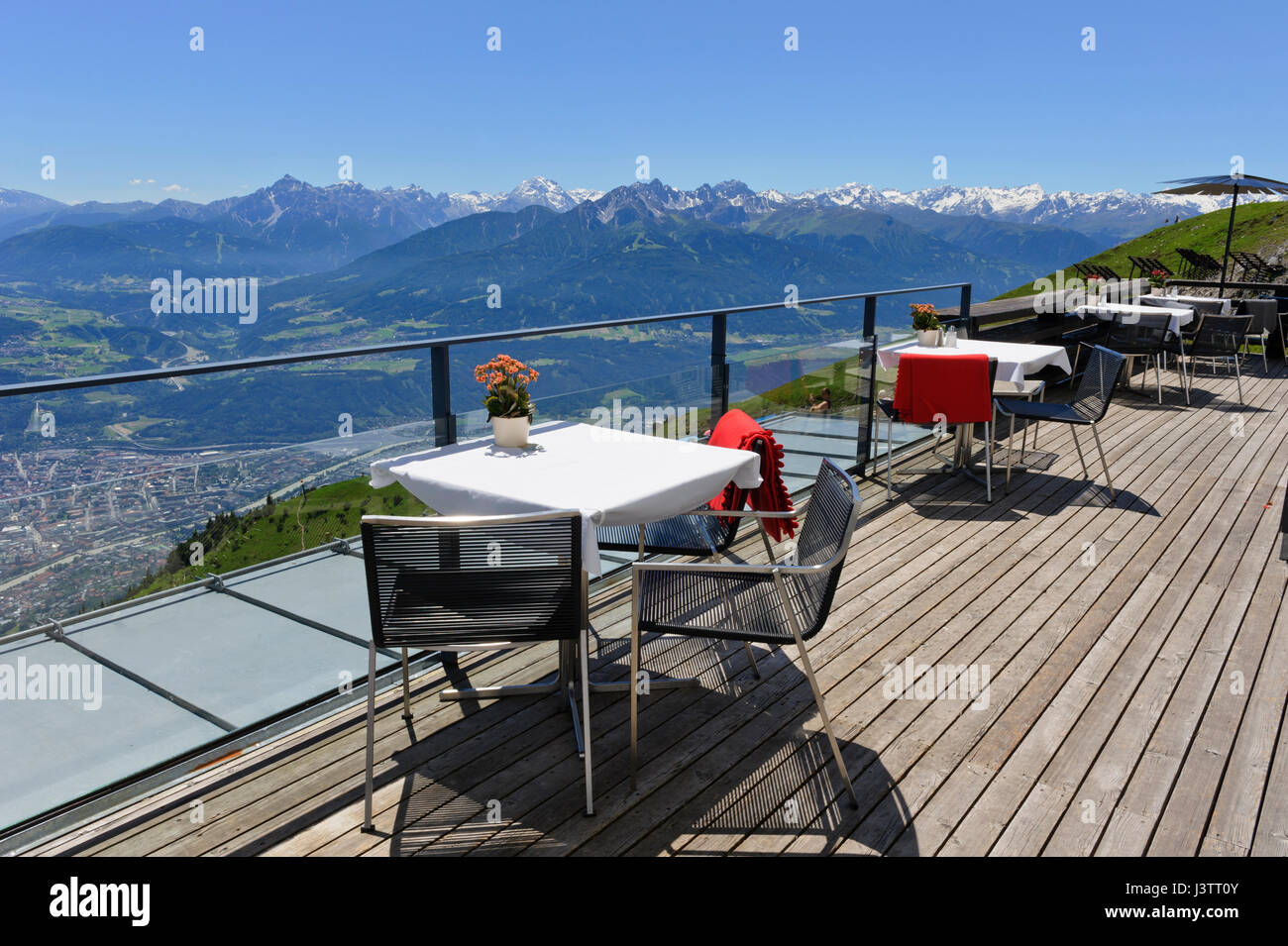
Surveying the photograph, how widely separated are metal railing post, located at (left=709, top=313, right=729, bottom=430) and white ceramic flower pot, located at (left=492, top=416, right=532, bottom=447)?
155cm

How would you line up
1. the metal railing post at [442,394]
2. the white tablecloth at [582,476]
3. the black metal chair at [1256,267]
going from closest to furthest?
the white tablecloth at [582,476], the metal railing post at [442,394], the black metal chair at [1256,267]

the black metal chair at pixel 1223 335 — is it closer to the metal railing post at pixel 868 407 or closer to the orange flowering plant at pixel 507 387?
the metal railing post at pixel 868 407

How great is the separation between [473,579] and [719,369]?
2.54 metres

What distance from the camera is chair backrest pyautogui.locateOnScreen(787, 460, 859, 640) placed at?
87.3 inches

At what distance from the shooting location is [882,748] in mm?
2586

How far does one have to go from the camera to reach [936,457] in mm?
6348

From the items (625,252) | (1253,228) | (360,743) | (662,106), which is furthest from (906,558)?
(625,252)

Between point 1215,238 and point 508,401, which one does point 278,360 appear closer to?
point 508,401

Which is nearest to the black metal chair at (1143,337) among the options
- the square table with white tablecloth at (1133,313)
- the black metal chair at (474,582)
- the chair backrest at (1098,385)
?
the square table with white tablecloth at (1133,313)

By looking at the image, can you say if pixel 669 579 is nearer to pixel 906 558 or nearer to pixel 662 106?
pixel 906 558

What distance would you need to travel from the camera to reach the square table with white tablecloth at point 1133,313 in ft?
28.7

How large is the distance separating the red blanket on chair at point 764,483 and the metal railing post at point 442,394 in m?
1.01

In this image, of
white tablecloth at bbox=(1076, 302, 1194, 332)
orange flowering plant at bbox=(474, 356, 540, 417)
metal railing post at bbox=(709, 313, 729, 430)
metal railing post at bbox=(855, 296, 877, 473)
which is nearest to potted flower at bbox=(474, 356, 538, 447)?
orange flowering plant at bbox=(474, 356, 540, 417)

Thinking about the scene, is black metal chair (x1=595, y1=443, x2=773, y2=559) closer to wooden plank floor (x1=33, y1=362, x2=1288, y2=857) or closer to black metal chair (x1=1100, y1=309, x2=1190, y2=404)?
wooden plank floor (x1=33, y1=362, x2=1288, y2=857)
